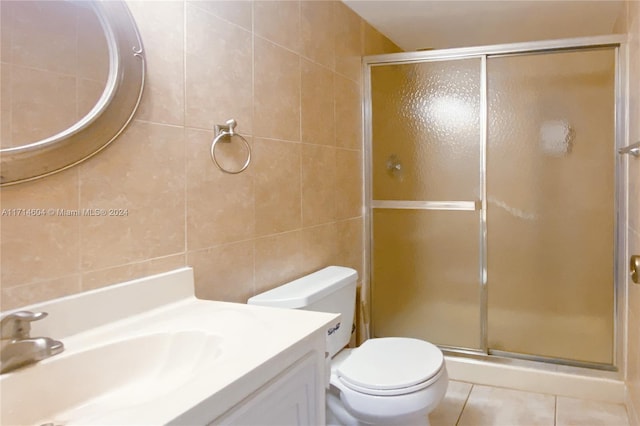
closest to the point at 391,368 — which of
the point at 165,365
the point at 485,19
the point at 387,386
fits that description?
the point at 387,386

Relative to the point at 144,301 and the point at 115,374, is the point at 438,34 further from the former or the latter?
the point at 115,374

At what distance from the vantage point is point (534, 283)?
95.7 inches

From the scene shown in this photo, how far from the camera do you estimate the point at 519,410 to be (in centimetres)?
222

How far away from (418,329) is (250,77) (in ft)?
5.75

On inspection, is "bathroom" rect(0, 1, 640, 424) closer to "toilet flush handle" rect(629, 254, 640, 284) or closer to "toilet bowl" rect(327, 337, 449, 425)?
"toilet flush handle" rect(629, 254, 640, 284)

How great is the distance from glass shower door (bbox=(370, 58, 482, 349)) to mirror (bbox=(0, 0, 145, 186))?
5.51 feet

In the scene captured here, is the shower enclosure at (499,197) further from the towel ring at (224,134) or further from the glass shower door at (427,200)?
the towel ring at (224,134)

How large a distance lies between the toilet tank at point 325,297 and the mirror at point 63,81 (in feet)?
2.62

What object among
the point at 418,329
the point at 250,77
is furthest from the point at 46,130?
the point at 418,329

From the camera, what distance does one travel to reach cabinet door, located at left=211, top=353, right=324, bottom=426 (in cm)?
89

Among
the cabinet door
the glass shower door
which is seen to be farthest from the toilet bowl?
the glass shower door

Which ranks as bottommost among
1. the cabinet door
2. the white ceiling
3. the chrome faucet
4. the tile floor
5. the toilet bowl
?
the tile floor

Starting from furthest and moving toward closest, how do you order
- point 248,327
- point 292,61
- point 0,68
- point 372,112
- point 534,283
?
point 372,112 → point 534,283 → point 292,61 → point 248,327 → point 0,68

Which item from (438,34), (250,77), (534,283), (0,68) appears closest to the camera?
(0,68)
